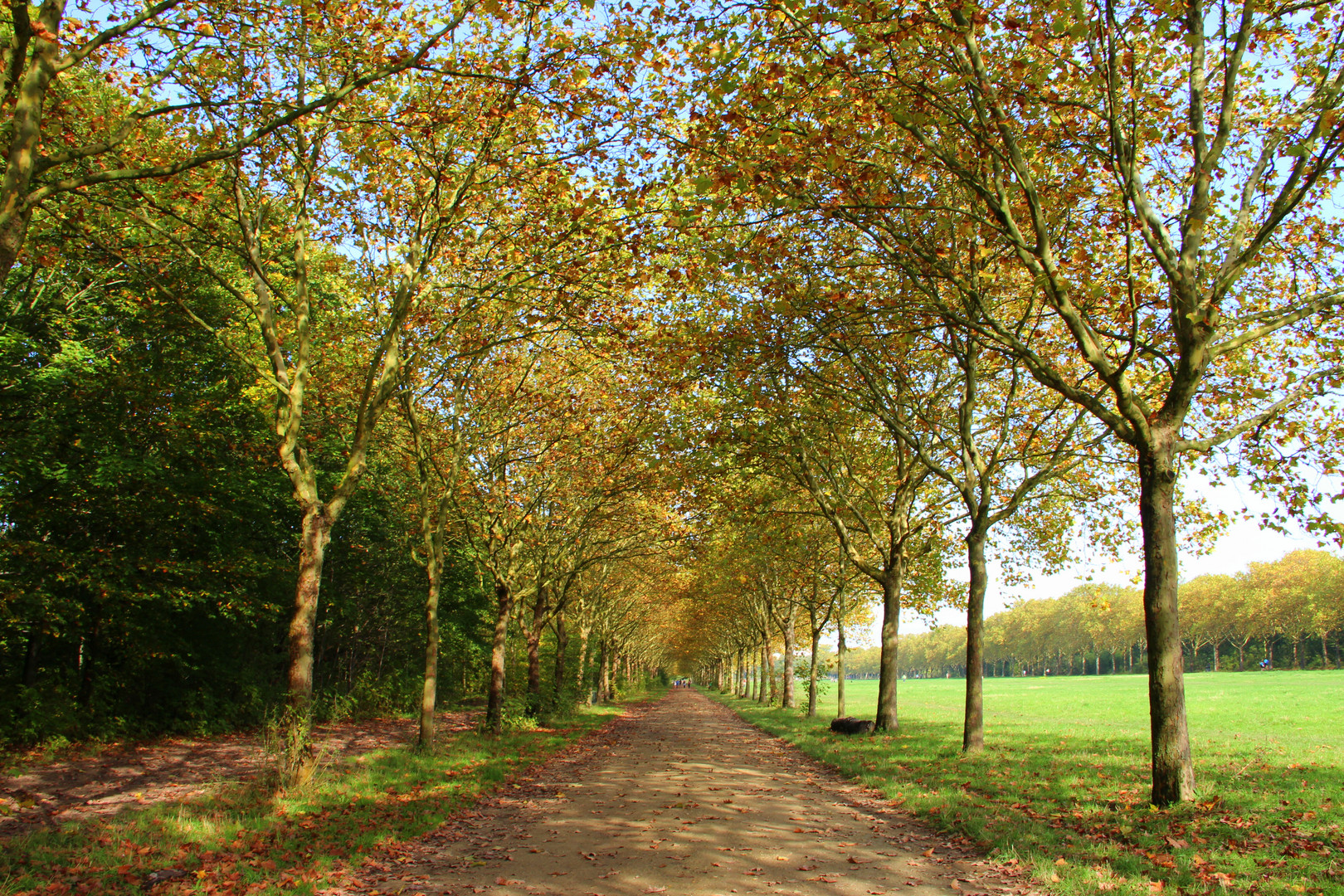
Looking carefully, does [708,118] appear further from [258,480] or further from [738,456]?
[258,480]

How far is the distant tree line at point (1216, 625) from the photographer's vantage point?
7644 centimetres

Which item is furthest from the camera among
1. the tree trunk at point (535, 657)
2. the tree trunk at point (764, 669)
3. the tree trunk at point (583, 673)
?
the tree trunk at point (764, 669)

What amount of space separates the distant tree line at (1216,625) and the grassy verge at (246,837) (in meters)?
51.7

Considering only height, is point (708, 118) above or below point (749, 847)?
above

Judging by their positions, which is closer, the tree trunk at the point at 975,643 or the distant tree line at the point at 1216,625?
the tree trunk at the point at 975,643

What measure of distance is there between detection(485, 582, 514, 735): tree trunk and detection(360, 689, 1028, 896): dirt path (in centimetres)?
636

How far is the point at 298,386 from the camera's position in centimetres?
1068

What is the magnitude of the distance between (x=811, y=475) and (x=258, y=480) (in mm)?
14277

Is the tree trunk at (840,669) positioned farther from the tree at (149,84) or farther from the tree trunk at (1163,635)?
the tree at (149,84)

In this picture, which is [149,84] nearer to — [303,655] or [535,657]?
[303,655]

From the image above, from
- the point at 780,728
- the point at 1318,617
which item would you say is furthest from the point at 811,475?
the point at 1318,617

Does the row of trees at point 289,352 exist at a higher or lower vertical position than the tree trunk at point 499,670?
higher

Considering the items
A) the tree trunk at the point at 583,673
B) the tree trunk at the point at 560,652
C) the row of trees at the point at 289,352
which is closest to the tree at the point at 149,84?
the row of trees at the point at 289,352

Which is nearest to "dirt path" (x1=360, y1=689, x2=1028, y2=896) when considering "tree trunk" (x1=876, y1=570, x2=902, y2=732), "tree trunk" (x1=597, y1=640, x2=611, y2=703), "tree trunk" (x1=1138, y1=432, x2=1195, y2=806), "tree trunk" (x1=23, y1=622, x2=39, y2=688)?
"tree trunk" (x1=1138, y1=432, x2=1195, y2=806)
